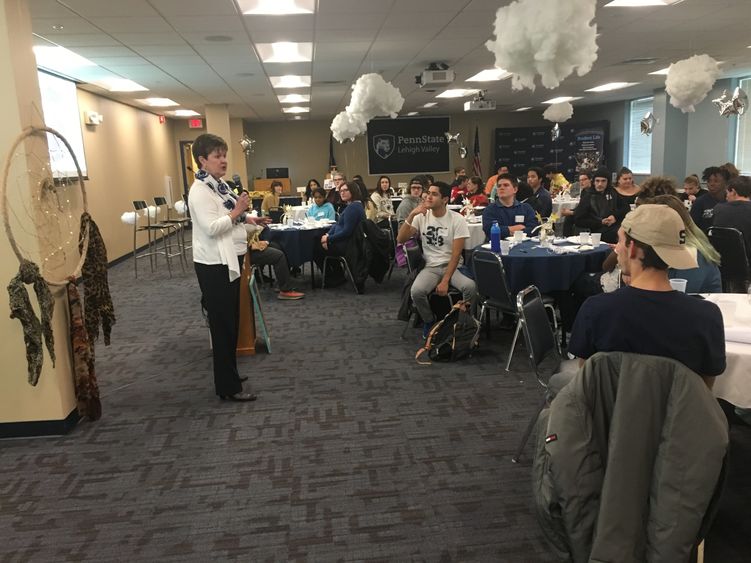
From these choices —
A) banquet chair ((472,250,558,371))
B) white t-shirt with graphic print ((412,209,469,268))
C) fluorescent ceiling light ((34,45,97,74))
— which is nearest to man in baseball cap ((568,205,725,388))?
banquet chair ((472,250,558,371))

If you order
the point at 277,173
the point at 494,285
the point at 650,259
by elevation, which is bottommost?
the point at 494,285

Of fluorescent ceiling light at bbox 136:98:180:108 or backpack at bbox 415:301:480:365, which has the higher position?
fluorescent ceiling light at bbox 136:98:180:108

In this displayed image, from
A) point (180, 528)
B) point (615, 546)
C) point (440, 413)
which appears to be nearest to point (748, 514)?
point (615, 546)

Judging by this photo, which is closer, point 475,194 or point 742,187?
point 742,187

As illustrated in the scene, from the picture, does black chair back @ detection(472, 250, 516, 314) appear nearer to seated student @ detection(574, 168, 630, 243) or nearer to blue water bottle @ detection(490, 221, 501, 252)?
blue water bottle @ detection(490, 221, 501, 252)

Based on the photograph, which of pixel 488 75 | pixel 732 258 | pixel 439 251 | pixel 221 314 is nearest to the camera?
pixel 221 314

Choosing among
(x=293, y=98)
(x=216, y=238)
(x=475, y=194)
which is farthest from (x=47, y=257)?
(x=293, y=98)

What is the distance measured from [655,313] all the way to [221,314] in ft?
8.19

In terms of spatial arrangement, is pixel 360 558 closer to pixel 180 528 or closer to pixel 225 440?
pixel 180 528

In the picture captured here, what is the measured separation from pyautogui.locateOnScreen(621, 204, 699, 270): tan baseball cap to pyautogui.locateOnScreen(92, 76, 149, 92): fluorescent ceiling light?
27.7ft

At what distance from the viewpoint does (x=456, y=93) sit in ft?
39.0

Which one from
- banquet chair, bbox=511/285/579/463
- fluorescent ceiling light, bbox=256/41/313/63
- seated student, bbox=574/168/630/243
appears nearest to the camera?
banquet chair, bbox=511/285/579/463

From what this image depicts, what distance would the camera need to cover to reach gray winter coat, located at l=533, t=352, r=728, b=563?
60.4 inches

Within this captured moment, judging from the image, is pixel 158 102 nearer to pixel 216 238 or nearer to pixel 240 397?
pixel 216 238
